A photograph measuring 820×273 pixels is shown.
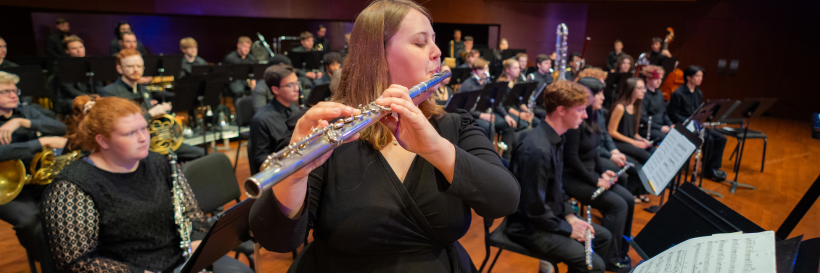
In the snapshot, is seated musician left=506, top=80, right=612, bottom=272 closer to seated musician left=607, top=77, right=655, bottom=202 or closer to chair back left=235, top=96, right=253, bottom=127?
seated musician left=607, top=77, right=655, bottom=202

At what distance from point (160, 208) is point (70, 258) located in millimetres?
401

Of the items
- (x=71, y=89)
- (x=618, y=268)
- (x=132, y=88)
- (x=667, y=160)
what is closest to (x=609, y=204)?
(x=618, y=268)

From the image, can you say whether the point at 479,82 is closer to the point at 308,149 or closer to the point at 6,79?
the point at 6,79

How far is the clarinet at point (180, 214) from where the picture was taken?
7.13ft

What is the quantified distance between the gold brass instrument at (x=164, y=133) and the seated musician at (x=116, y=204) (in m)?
1.70

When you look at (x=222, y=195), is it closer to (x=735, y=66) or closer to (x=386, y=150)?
(x=386, y=150)

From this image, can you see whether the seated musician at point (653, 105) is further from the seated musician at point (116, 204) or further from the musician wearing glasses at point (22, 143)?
the musician wearing glasses at point (22, 143)

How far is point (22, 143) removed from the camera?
126 inches

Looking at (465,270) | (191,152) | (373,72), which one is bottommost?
(191,152)

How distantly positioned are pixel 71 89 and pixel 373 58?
20.5 feet

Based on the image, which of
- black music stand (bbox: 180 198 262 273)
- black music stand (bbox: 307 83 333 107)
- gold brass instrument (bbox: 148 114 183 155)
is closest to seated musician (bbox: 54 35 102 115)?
gold brass instrument (bbox: 148 114 183 155)

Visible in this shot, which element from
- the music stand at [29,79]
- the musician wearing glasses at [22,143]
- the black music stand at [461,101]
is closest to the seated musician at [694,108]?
the black music stand at [461,101]

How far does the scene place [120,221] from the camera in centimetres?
200

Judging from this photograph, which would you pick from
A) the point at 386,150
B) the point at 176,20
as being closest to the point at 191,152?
the point at 386,150
